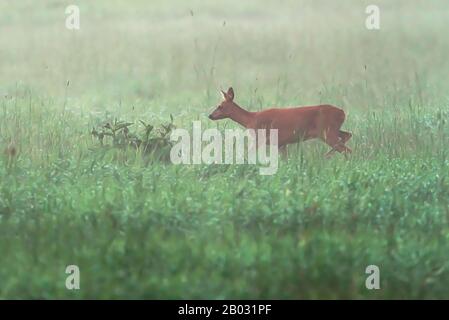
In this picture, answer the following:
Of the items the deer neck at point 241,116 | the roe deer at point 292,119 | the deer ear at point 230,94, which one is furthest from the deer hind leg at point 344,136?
the deer ear at point 230,94

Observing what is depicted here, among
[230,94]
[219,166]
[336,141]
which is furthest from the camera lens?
[230,94]

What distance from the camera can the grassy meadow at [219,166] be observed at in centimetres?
673

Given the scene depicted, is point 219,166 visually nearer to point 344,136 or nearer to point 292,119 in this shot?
point 292,119

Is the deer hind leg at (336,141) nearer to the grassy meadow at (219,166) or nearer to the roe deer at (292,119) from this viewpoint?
the roe deer at (292,119)

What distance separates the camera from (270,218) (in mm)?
7277

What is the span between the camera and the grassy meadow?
6734 mm

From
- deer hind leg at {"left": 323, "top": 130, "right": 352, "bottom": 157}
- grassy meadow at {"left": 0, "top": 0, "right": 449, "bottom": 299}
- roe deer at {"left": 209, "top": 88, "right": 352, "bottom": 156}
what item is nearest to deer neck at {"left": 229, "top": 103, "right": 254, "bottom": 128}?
roe deer at {"left": 209, "top": 88, "right": 352, "bottom": 156}

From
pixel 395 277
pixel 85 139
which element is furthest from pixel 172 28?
pixel 395 277

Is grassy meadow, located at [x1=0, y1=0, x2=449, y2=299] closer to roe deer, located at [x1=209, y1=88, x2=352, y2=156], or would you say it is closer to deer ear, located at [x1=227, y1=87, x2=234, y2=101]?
roe deer, located at [x1=209, y1=88, x2=352, y2=156]

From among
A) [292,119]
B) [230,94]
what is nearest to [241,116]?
[230,94]

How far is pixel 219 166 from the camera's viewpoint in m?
8.24

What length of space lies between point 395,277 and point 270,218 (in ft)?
3.36

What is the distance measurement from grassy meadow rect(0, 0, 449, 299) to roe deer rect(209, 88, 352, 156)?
11cm

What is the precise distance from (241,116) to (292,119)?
0.45 metres
